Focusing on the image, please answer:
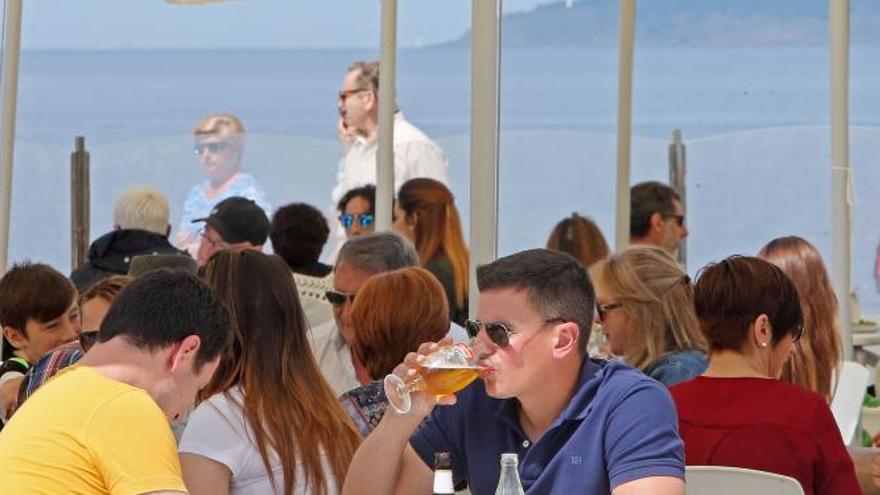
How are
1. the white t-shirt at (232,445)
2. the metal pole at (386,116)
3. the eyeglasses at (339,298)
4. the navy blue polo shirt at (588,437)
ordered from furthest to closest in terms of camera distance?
1. the metal pole at (386,116)
2. the eyeglasses at (339,298)
3. the white t-shirt at (232,445)
4. the navy blue polo shirt at (588,437)

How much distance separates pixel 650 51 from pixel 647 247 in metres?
4.34

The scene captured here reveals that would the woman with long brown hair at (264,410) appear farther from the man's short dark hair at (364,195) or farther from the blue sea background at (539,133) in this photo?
the blue sea background at (539,133)

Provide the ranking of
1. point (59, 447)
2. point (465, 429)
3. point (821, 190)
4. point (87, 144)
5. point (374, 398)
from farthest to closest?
point (821, 190)
point (87, 144)
point (374, 398)
point (465, 429)
point (59, 447)

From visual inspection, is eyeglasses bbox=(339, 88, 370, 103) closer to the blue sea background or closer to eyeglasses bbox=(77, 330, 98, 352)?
the blue sea background

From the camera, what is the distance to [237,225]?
672 cm

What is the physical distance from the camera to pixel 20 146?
8.52m

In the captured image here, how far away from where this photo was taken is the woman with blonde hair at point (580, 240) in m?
6.73

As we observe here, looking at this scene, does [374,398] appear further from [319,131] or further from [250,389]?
[319,131]

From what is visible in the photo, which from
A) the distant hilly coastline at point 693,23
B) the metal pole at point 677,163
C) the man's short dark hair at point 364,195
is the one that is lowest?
the man's short dark hair at point 364,195

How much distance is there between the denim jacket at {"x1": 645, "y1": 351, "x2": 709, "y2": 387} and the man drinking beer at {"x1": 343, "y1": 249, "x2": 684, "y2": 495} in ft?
3.89

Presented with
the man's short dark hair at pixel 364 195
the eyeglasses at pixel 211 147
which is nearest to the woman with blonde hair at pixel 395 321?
the man's short dark hair at pixel 364 195

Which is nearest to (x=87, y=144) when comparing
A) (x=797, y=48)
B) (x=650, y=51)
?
(x=650, y=51)

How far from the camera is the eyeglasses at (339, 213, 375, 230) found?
750cm

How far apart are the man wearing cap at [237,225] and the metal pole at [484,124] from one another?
250 centimetres
